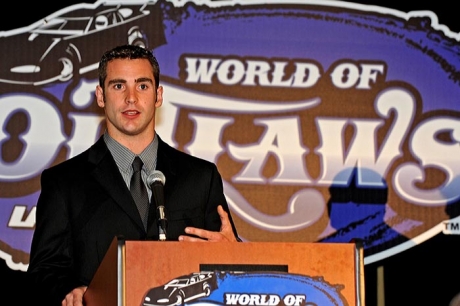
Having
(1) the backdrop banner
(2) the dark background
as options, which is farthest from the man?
(2) the dark background

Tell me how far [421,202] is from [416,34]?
0.79 metres

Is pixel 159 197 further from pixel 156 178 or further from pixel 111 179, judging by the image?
pixel 111 179

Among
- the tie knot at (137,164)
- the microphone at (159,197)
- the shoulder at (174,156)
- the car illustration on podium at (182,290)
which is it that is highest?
the shoulder at (174,156)

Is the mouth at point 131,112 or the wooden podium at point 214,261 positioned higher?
the mouth at point 131,112

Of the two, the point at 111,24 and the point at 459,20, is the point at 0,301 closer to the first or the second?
the point at 111,24

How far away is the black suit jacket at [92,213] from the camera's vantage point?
2.74 m

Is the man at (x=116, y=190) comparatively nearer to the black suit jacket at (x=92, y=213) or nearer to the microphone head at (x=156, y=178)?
Answer: the black suit jacket at (x=92, y=213)

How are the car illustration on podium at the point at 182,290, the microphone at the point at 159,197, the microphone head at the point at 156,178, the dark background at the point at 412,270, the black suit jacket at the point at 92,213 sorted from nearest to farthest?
the car illustration on podium at the point at 182,290
the microphone at the point at 159,197
the microphone head at the point at 156,178
the black suit jacket at the point at 92,213
the dark background at the point at 412,270

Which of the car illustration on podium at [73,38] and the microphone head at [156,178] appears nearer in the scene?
the microphone head at [156,178]

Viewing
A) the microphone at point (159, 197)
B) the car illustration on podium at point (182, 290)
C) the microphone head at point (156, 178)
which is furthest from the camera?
the microphone head at point (156, 178)

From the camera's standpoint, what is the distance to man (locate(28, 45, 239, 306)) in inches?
108

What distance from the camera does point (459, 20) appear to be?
14.9ft

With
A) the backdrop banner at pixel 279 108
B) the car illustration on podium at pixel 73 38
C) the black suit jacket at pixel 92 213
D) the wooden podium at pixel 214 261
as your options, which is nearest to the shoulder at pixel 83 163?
the black suit jacket at pixel 92 213

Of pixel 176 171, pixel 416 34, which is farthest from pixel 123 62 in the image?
pixel 416 34
